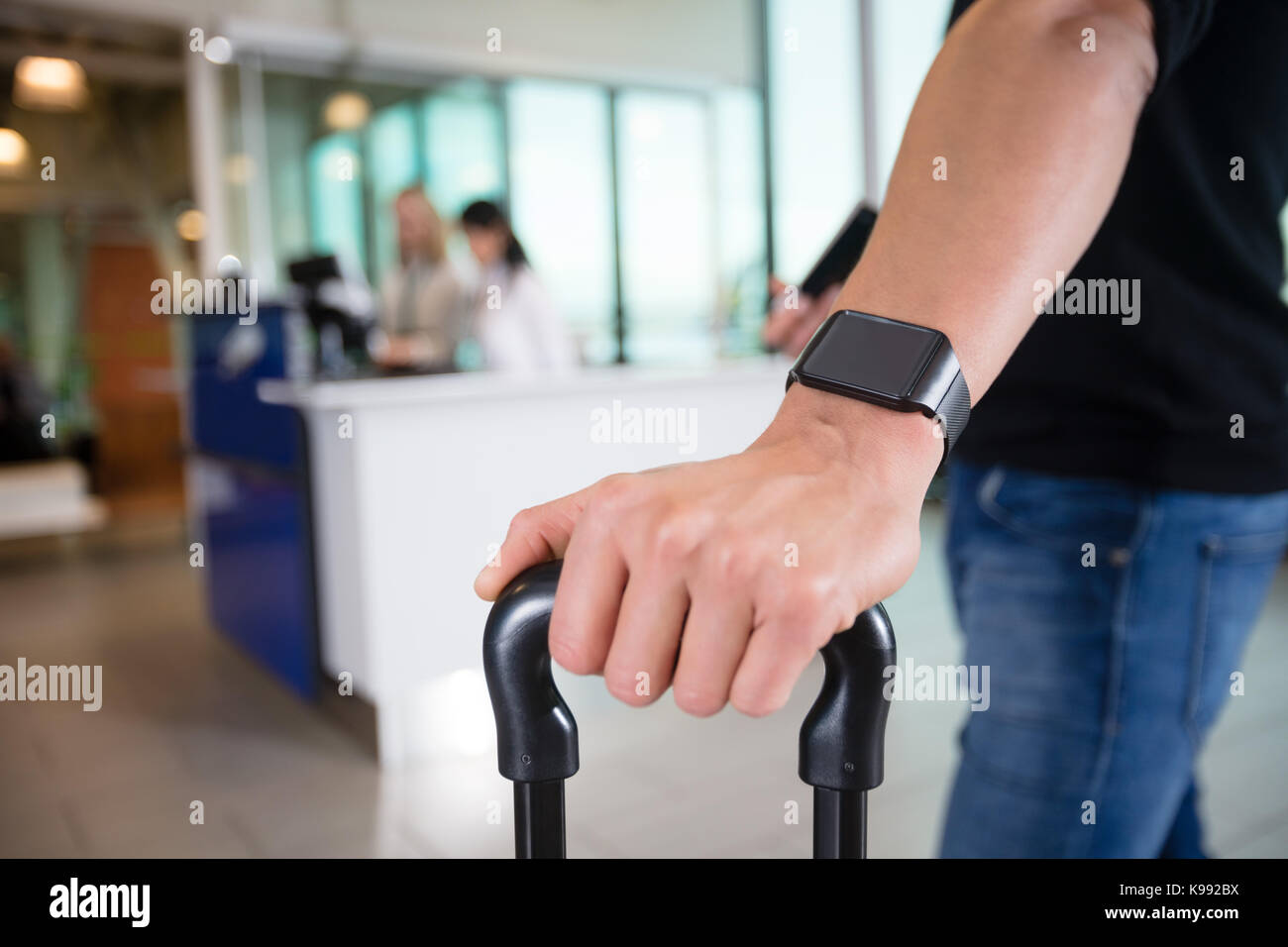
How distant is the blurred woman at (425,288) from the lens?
3.85m

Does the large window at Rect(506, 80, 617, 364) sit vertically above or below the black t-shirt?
above

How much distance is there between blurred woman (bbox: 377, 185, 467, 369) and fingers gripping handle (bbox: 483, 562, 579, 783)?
136 inches

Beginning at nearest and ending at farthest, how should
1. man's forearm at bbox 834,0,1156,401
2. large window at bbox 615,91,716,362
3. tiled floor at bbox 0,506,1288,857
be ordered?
1. man's forearm at bbox 834,0,1156,401
2. tiled floor at bbox 0,506,1288,857
3. large window at bbox 615,91,716,362

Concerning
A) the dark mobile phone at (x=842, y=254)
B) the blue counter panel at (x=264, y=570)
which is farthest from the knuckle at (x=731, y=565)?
the blue counter panel at (x=264, y=570)

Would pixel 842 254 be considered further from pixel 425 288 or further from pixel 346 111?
pixel 346 111

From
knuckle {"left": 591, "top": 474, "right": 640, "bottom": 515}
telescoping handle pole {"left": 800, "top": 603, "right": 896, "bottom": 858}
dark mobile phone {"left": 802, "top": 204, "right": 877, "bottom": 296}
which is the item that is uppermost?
dark mobile phone {"left": 802, "top": 204, "right": 877, "bottom": 296}

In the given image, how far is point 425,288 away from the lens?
3975mm

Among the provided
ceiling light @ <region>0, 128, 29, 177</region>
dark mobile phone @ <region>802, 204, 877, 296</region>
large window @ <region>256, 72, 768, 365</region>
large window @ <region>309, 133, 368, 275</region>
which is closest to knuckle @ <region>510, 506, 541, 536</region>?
dark mobile phone @ <region>802, 204, 877, 296</region>

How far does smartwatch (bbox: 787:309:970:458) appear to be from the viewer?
349 millimetres

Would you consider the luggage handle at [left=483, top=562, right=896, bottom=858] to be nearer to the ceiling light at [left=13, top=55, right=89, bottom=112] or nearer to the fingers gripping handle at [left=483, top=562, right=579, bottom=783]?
the fingers gripping handle at [left=483, top=562, right=579, bottom=783]

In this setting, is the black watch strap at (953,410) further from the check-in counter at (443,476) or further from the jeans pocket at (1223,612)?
the jeans pocket at (1223,612)

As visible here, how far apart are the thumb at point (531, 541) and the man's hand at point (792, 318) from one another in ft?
1.40
